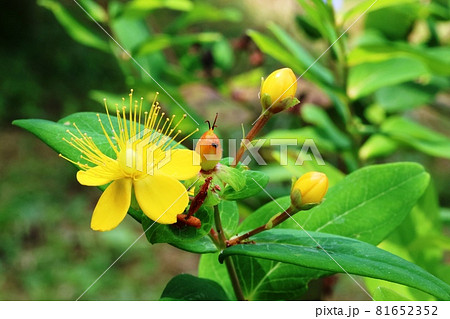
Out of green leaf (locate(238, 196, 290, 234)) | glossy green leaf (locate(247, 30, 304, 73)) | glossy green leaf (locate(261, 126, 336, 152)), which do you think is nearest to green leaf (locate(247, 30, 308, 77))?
glossy green leaf (locate(247, 30, 304, 73))

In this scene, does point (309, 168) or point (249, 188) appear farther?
point (309, 168)

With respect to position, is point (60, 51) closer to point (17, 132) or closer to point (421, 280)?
point (17, 132)

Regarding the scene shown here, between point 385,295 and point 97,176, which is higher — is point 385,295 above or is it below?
below

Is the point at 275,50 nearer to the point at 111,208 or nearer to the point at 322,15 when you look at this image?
the point at 322,15

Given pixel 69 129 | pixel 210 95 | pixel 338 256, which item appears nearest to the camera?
pixel 338 256

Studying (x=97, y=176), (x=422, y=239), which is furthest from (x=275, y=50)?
(x=97, y=176)

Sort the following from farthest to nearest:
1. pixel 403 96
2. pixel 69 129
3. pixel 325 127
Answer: pixel 403 96, pixel 325 127, pixel 69 129

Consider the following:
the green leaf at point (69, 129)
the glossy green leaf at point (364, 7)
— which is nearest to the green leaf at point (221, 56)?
the glossy green leaf at point (364, 7)
